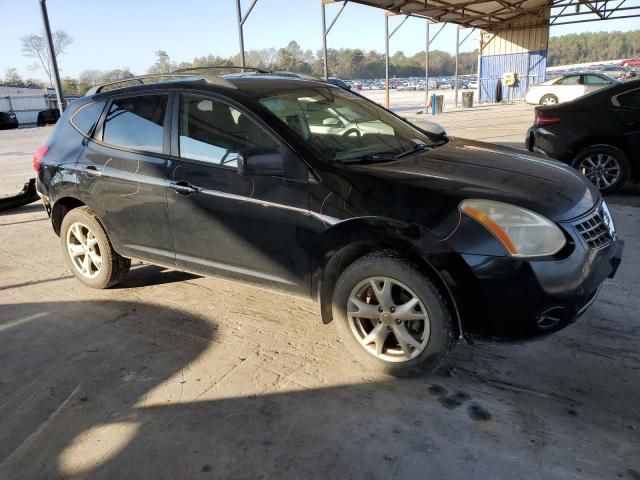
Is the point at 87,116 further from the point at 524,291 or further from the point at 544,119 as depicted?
the point at 544,119

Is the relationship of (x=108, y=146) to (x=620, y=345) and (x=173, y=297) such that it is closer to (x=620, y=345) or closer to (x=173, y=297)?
(x=173, y=297)

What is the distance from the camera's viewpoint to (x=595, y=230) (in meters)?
2.85

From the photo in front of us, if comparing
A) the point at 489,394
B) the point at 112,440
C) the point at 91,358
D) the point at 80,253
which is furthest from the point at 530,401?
the point at 80,253

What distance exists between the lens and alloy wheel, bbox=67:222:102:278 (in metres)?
4.41

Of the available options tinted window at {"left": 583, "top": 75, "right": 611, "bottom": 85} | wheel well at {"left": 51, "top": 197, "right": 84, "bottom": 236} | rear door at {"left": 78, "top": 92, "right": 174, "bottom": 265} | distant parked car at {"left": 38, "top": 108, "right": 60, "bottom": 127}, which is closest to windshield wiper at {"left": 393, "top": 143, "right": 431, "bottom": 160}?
rear door at {"left": 78, "top": 92, "right": 174, "bottom": 265}

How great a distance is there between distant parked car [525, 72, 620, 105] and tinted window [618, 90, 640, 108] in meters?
15.6

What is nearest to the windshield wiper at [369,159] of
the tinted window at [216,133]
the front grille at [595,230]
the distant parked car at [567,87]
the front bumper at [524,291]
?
the tinted window at [216,133]

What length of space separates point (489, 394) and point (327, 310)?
3.39 feet

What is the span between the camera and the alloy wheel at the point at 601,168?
21.5 feet

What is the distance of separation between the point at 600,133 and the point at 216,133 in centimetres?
527

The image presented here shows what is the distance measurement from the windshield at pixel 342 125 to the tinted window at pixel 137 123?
2.75 ft

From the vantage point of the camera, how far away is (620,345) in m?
3.19

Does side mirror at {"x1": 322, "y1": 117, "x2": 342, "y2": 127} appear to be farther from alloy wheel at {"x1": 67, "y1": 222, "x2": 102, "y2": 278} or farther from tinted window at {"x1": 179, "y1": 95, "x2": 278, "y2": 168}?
alloy wheel at {"x1": 67, "y1": 222, "x2": 102, "y2": 278}

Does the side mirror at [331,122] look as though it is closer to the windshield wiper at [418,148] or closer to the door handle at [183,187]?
the windshield wiper at [418,148]
